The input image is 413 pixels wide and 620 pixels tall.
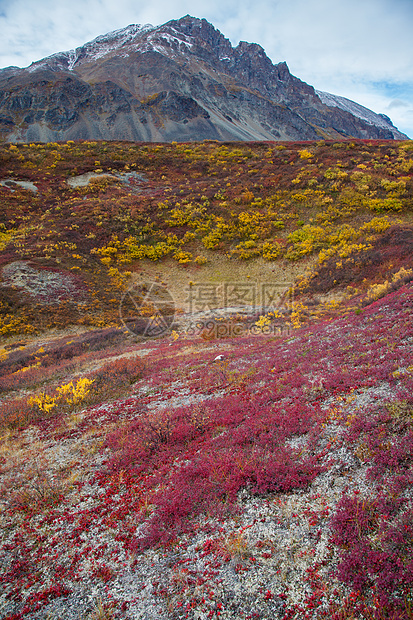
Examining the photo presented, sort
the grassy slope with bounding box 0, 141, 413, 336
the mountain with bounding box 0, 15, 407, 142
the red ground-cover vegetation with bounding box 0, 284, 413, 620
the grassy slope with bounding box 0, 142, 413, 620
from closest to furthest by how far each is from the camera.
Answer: the red ground-cover vegetation with bounding box 0, 284, 413, 620 < the grassy slope with bounding box 0, 142, 413, 620 < the grassy slope with bounding box 0, 141, 413, 336 < the mountain with bounding box 0, 15, 407, 142

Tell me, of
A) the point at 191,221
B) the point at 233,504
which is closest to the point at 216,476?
the point at 233,504

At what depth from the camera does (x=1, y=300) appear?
78.8 ft

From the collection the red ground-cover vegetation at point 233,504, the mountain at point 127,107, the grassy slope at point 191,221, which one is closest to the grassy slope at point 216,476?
the red ground-cover vegetation at point 233,504

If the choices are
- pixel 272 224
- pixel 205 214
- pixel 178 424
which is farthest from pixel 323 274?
pixel 178 424

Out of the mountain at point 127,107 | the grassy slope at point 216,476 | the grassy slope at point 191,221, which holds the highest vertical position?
the mountain at point 127,107

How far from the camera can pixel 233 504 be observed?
15.1 ft

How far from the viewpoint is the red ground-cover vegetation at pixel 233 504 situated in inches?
131

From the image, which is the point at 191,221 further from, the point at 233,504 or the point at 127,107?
the point at 127,107

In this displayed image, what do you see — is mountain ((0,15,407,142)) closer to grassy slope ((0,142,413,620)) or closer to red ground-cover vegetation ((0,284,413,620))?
grassy slope ((0,142,413,620))

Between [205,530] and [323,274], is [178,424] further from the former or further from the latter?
[323,274]

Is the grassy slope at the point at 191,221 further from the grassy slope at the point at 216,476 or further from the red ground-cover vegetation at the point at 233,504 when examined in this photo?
the red ground-cover vegetation at the point at 233,504

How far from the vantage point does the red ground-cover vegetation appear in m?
3.32

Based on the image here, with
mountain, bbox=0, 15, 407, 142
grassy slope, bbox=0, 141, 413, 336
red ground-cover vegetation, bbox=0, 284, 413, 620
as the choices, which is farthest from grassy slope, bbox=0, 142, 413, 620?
mountain, bbox=0, 15, 407, 142

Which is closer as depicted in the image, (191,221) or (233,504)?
(233,504)
